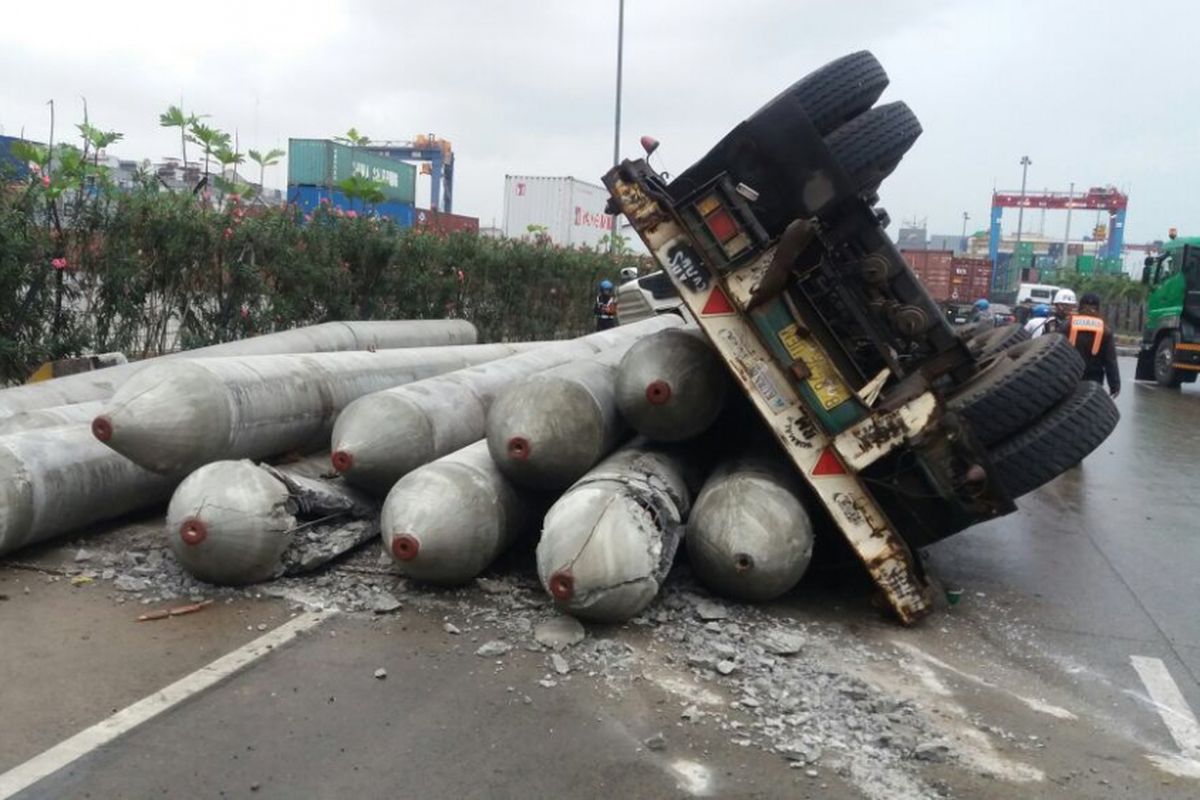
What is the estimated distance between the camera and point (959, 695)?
446cm

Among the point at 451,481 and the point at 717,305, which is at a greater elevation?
the point at 717,305

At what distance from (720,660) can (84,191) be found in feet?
22.4

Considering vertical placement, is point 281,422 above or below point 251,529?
above

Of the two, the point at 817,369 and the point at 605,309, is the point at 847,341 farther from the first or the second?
the point at 605,309

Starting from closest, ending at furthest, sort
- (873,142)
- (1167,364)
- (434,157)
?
(873,142) → (1167,364) → (434,157)

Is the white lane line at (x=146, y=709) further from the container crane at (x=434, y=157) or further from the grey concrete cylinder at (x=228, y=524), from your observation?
the container crane at (x=434, y=157)

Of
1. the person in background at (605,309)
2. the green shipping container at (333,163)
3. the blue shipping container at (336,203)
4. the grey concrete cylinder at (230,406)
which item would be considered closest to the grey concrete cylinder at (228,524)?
the grey concrete cylinder at (230,406)

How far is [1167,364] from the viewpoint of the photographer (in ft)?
68.3

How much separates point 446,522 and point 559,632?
77 cm

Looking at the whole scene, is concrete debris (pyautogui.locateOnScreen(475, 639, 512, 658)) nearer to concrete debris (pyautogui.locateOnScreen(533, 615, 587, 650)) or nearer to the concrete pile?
concrete debris (pyautogui.locateOnScreen(533, 615, 587, 650))

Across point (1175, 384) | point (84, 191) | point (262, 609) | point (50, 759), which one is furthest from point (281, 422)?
point (1175, 384)

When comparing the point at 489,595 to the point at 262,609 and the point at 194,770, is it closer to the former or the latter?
the point at 262,609

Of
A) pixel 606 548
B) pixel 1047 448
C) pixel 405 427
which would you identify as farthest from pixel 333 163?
pixel 606 548

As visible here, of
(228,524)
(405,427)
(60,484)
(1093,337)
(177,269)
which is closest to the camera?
(228,524)
